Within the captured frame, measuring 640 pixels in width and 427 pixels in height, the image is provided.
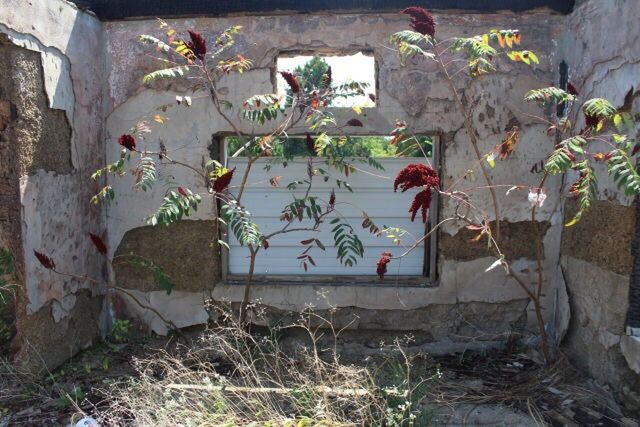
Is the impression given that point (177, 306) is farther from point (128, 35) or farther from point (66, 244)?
point (128, 35)

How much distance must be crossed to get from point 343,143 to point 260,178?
962 mm

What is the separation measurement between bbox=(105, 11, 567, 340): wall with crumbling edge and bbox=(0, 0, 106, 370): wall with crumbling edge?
0.24m

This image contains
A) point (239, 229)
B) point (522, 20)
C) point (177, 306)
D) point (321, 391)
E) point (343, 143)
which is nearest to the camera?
point (321, 391)

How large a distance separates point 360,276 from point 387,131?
120 cm

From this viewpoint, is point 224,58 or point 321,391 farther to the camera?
point 224,58

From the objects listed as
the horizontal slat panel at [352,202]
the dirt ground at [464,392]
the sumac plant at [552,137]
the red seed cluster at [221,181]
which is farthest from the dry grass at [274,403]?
the horizontal slat panel at [352,202]

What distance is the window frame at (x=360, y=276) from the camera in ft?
14.5

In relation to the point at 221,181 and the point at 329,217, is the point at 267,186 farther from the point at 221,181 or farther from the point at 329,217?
the point at 221,181

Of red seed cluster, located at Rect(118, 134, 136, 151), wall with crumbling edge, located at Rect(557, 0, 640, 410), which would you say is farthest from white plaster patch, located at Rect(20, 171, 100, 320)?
wall with crumbling edge, located at Rect(557, 0, 640, 410)

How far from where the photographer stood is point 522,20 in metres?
4.19

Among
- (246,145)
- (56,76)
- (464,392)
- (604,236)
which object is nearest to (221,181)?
(246,145)

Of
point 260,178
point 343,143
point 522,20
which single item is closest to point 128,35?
point 260,178

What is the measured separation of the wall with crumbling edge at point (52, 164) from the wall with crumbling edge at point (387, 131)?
0.79 feet

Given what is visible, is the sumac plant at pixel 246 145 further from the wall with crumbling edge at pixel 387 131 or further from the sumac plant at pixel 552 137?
the sumac plant at pixel 552 137
